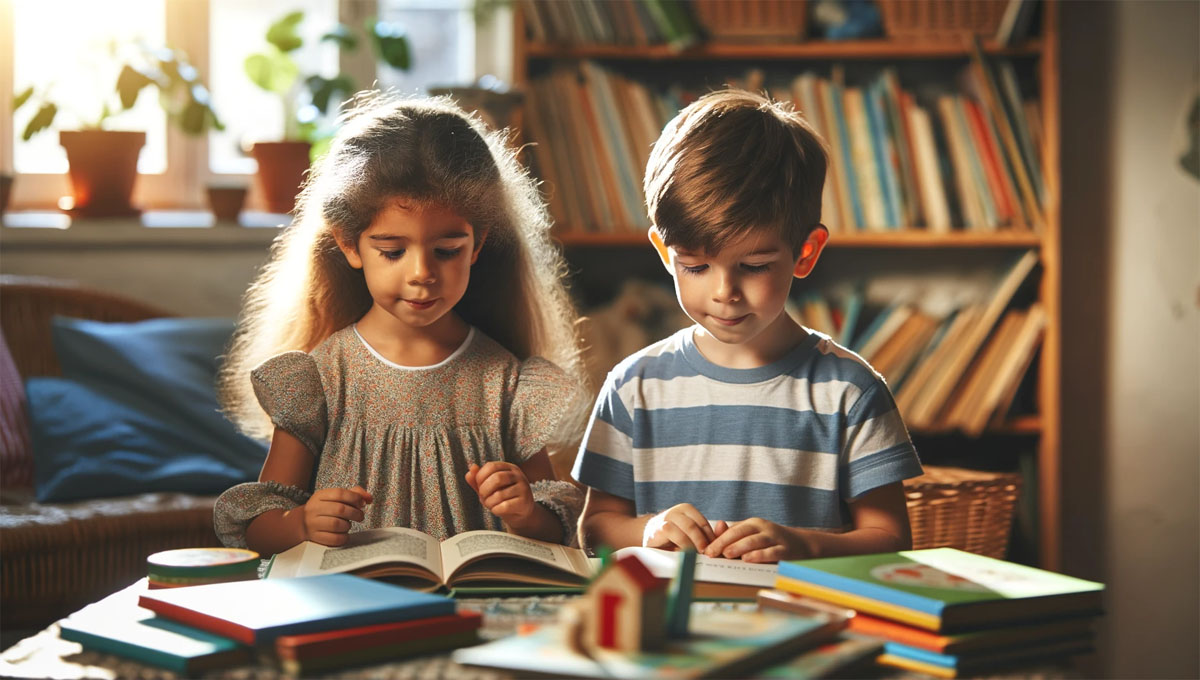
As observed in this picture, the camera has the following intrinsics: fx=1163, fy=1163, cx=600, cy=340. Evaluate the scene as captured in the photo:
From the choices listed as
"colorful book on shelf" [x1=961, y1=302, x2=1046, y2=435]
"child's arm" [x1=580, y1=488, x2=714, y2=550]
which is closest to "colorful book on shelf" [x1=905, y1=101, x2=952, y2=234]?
"colorful book on shelf" [x1=961, y1=302, x2=1046, y2=435]

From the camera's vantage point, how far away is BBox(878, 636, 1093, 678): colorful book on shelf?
2.44 feet

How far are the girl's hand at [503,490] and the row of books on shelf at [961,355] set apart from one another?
5.05 feet

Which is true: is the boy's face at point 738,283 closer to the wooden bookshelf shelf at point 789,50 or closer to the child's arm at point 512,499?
the child's arm at point 512,499

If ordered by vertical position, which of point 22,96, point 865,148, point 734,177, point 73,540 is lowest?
point 73,540

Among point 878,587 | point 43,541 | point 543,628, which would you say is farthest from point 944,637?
point 43,541

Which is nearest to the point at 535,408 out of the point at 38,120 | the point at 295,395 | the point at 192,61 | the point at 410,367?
the point at 410,367

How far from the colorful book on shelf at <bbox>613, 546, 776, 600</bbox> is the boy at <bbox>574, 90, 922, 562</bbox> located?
130mm

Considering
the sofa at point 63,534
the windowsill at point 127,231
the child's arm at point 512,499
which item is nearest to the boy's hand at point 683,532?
the child's arm at point 512,499

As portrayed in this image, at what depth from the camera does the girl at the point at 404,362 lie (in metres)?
1.17

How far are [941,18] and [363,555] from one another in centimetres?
192

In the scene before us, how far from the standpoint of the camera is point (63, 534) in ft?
5.91

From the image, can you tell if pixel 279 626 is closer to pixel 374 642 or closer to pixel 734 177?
pixel 374 642

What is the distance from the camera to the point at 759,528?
3.34 feet

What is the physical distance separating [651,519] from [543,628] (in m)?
0.43
